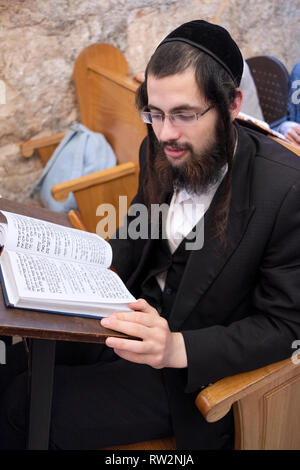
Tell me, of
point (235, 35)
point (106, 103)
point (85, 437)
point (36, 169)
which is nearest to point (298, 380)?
point (85, 437)

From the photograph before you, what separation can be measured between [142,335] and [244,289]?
1.38 feet

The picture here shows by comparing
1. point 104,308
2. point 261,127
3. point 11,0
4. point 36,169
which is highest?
point 11,0

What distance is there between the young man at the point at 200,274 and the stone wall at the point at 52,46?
151 centimetres

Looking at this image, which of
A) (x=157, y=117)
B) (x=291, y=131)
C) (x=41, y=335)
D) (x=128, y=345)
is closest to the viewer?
(x=41, y=335)

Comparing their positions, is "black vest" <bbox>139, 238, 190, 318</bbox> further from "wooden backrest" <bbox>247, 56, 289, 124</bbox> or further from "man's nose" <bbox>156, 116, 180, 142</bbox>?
"wooden backrest" <bbox>247, 56, 289, 124</bbox>

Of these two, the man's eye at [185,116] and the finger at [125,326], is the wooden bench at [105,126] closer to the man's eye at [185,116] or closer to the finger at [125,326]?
the man's eye at [185,116]

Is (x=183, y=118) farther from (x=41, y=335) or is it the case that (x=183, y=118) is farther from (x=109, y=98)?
(x=109, y=98)

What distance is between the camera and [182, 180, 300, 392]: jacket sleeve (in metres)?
1.14

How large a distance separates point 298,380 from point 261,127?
29.6 inches

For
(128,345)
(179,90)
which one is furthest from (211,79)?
(128,345)

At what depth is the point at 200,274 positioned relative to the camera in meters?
1.29

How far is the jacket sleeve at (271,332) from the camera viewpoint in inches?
45.0

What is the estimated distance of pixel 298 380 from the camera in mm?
1261
